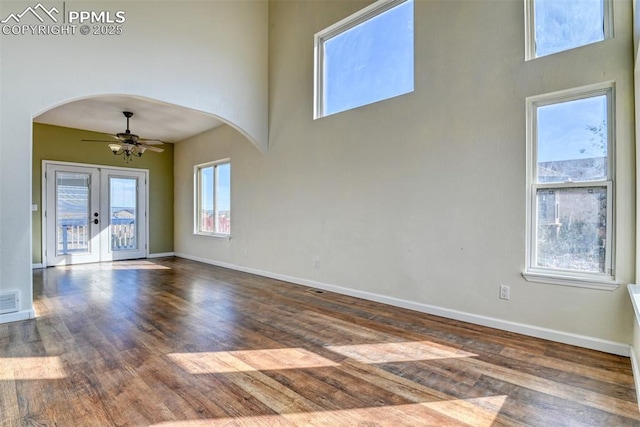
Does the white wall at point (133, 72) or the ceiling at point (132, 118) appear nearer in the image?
the white wall at point (133, 72)

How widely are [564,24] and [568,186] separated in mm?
1396

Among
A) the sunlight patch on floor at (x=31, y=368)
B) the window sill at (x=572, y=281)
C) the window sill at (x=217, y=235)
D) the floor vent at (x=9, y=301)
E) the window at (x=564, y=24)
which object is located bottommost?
the sunlight patch on floor at (x=31, y=368)

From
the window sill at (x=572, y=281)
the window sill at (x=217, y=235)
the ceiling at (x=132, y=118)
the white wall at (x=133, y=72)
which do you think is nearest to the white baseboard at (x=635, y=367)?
the window sill at (x=572, y=281)

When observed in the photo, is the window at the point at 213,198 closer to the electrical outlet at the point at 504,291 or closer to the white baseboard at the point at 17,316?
the white baseboard at the point at 17,316

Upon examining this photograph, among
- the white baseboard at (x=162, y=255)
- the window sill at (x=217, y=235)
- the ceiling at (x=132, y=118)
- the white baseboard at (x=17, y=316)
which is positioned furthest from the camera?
the white baseboard at (x=162, y=255)

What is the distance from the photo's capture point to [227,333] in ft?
9.83

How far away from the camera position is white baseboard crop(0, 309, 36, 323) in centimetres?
323

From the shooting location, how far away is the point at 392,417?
1786 mm

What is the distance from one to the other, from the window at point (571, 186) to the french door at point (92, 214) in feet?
26.3

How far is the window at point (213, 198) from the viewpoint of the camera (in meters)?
6.81

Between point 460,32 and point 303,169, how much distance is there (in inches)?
103

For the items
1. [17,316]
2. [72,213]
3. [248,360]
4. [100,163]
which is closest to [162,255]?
[72,213]

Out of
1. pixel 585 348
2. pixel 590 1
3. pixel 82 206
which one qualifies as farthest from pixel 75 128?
pixel 585 348

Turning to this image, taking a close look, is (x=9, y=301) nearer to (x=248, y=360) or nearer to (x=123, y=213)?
(x=248, y=360)
